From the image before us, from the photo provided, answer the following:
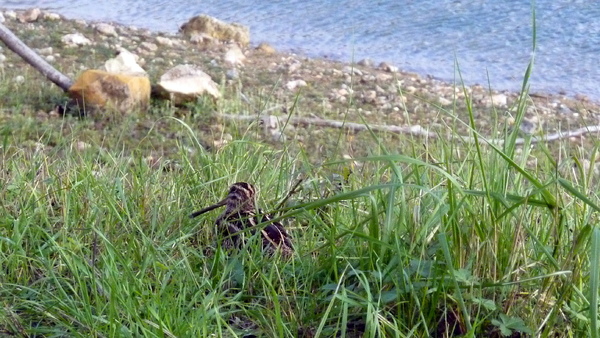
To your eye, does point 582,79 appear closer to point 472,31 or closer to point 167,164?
point 472,31

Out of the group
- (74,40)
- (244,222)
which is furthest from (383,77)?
(244,222)

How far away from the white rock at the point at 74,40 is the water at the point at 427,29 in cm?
172

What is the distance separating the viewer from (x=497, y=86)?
280 inches

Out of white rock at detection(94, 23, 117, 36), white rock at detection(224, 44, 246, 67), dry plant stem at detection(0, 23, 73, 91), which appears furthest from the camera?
white rock at detection(94, 23, 117, 36)

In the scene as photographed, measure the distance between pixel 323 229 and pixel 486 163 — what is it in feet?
1.69

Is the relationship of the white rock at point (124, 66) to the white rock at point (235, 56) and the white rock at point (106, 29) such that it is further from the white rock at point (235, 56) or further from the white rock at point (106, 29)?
the white rock at point (106, 29)

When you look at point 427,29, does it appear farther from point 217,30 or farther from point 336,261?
point 336,261

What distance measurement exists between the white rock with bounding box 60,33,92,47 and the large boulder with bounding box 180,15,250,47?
1.22 meters

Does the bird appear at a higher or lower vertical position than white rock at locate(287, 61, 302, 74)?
higher

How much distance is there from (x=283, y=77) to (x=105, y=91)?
Result: 1996 mm

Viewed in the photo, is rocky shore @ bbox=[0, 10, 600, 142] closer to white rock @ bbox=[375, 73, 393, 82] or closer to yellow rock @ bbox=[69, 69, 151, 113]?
white rock @ bbox=[375, 73, 393, 82]

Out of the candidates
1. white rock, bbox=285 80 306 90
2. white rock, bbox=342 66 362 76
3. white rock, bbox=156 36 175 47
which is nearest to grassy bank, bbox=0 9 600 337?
white rock, bbox=285 80 306 90

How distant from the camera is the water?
24.4 feet

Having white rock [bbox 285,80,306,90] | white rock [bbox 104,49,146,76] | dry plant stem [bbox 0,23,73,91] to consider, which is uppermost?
dry plant stem [bbox 0,23,73,91]
